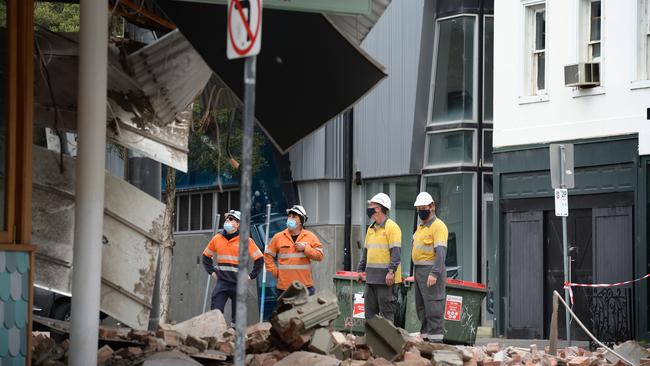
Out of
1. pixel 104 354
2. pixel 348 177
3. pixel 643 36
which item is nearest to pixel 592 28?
pixel 643 36

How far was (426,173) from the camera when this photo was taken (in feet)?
107

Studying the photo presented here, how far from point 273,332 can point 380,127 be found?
20.9m

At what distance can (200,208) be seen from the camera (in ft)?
Answer: 134

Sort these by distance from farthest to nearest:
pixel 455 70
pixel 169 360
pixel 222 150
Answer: pixel 222 150
pixel 455 70
pixel 169 360

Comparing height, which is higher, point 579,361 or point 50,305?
point 50,305

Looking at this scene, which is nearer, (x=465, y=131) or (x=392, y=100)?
(x=465, y=131)

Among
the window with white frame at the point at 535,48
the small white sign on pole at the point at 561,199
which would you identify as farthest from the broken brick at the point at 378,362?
the window with white frame at the point at 535,48

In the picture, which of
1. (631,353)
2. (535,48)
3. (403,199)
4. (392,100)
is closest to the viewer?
(631,353)

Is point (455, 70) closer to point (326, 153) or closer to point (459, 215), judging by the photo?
point (459, 215)

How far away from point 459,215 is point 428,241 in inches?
589

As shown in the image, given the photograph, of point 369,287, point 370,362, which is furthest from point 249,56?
point 369,287

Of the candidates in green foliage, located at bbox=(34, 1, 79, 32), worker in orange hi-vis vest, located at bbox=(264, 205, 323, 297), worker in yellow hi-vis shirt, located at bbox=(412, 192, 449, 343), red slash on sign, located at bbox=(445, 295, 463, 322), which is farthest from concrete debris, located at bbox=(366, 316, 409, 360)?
green foliage, located at bbox=(34, 1, 79, 32)

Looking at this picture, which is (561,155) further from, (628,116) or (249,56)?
(249,56)

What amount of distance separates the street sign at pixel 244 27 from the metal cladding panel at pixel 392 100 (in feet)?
77.9
